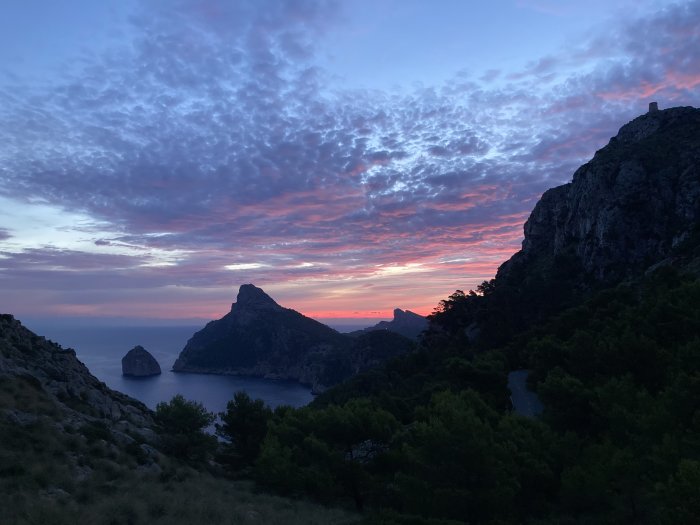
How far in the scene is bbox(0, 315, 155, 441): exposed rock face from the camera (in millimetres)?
29656

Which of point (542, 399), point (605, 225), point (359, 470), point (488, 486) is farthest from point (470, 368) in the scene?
point (605, 225)

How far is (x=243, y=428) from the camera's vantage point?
3934cm

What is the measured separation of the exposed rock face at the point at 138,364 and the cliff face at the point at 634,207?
14558cm

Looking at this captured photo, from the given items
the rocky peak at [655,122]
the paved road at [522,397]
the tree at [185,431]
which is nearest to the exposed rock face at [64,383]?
the tree at [185,431]

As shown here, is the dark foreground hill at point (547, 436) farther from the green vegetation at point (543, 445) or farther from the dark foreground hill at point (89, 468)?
the dark foreground hill at point (89, 468)

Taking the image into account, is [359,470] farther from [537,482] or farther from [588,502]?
[588,502]

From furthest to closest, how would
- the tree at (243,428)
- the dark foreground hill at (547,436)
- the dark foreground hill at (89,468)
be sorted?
the tree at (243,428), the dark foreground hill at (547,436), the dark foreground hill at (89,468)

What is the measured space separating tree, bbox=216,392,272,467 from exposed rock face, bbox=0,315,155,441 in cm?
627

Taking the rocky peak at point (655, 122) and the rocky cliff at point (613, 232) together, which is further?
the rocky peak at point (655, 122)

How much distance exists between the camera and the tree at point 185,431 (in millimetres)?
32562

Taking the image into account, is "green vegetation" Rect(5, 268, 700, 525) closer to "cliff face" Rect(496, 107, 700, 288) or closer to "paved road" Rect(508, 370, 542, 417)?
"paved road" Rect(508, 370, 542, 417)

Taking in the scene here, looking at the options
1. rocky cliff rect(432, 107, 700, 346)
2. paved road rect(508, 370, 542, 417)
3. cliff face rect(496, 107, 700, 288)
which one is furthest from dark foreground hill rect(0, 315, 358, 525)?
cliff face rect(496, 107, 700, 288)

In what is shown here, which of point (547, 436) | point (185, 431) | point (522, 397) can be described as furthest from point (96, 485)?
point (522, 397)

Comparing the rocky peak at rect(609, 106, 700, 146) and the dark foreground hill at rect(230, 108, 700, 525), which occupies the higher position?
the rocky peak at rect(609, 106, 700, 146)
